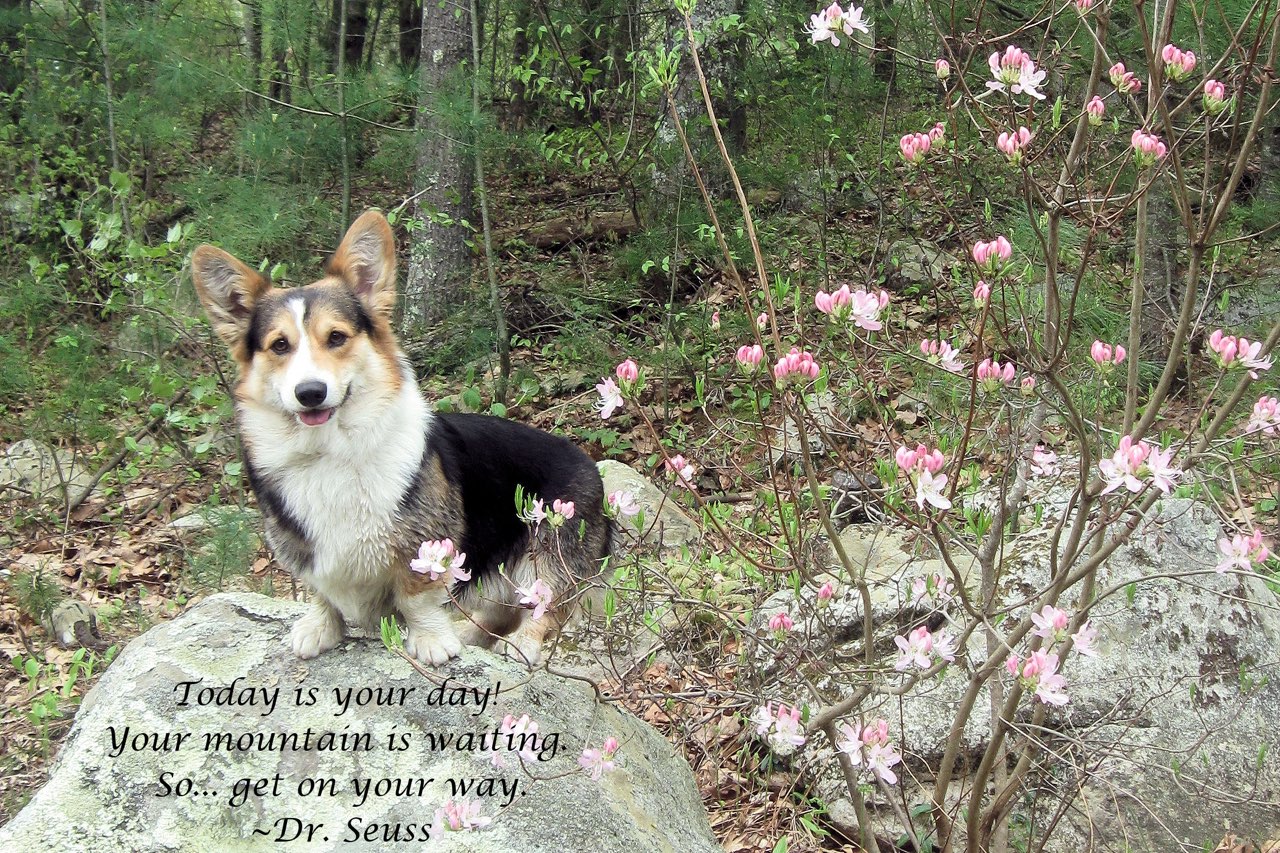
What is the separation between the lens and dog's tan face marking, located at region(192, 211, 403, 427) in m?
3.15

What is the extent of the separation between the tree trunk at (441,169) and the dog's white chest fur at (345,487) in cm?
363

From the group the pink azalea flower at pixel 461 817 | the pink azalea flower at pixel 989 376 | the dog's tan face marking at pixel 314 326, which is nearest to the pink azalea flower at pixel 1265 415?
the pink azalea flower at pixel 989 376

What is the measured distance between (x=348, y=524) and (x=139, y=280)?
2455 mm

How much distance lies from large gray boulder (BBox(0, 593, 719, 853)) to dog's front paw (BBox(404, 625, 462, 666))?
38mm

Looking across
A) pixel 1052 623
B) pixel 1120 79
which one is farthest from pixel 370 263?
pixel 1052 623

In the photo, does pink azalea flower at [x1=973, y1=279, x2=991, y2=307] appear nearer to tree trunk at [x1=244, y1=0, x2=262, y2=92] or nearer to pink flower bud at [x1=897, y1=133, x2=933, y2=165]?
pink flower bud at [x1=897, y1=133, x2=933, y2=165]

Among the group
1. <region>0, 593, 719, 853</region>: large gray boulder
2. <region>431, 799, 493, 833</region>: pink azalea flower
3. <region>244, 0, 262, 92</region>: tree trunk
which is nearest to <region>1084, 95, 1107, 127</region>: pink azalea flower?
<region>0, 593, 719, 853</region>: large gray boulder

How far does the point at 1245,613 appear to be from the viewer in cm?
362

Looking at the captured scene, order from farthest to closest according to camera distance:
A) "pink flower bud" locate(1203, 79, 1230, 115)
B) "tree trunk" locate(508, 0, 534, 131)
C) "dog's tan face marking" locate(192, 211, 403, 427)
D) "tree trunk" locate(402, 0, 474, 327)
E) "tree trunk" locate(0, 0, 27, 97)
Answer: "tree trunk" locate(0, 0, 27, 97) < "tree trunk" locate(508, 0, 534, 131) < "tree trunk" locate(402, 0, 474, 327) < "dog's tan face marking" locate(192, 211, 403, 427) < "pink flower bud" locate(1203, 79, 1230, 115)

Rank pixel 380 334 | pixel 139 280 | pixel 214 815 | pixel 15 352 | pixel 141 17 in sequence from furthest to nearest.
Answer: pixel 141 17 < pixel 15 352 < pixel 139 280 < pixel 380 334 < pixel 214 815

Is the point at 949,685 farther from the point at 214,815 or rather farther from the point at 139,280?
the point at 139,280

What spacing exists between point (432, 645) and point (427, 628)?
0.23ft

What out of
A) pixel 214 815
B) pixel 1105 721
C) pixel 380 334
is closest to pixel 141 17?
pixel 380 334

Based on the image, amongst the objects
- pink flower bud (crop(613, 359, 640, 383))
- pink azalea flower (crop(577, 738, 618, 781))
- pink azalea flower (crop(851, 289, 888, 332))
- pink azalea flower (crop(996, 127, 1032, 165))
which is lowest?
pink azalea flower (crop(577, 738, 618, 781))
